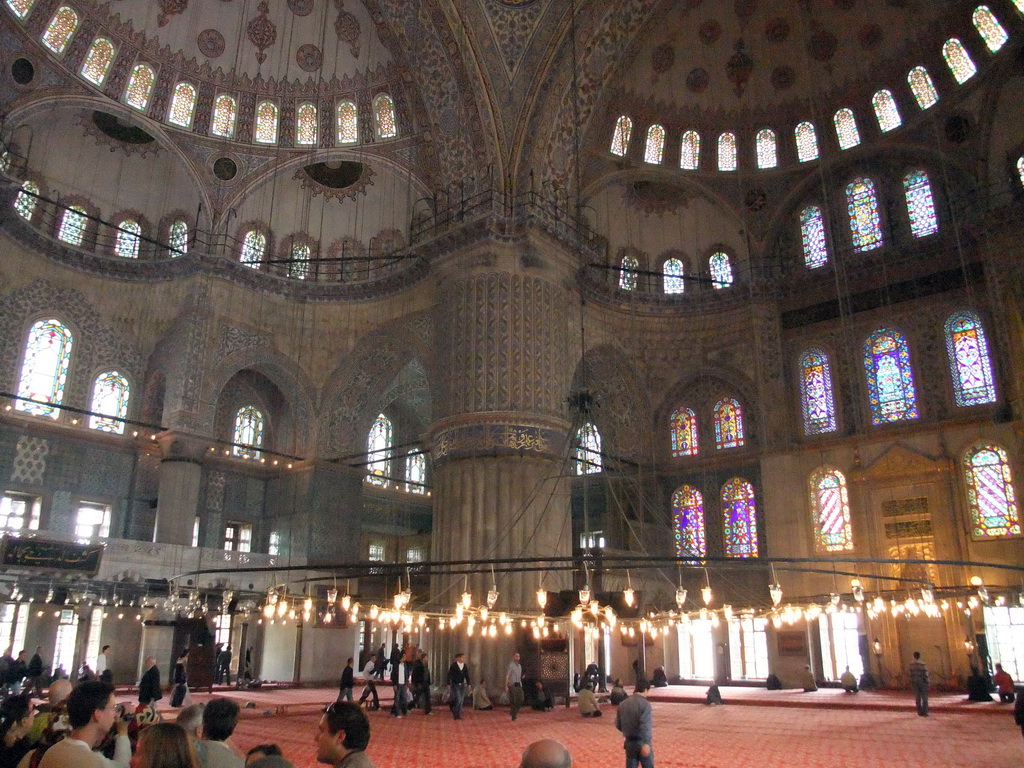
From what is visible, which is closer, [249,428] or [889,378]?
[889,378]

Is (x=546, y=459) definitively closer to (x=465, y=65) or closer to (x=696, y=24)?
(x=465, y=65)

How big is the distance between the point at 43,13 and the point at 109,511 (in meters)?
10.5

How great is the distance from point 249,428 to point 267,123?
7510mm

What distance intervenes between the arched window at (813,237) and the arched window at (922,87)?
3.16m

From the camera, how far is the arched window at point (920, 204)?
60.9 ft

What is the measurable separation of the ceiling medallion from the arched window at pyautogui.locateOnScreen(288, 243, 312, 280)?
439 centimetres

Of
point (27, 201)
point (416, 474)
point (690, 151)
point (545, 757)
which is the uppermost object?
point (690, 151)

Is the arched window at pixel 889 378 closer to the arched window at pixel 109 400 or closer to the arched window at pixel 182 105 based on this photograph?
the arched window at pixel 182 105

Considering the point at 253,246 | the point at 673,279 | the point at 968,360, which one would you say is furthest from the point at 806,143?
the point at 253,246

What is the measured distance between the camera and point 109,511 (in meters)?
19.1

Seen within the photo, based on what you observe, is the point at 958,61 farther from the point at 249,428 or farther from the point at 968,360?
the point at 249,428

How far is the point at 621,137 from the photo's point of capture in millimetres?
20203

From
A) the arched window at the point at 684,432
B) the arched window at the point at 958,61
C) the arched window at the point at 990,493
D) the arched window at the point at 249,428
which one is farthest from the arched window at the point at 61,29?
the arched window at the point at 990,493

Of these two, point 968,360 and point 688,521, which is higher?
point 968,360
